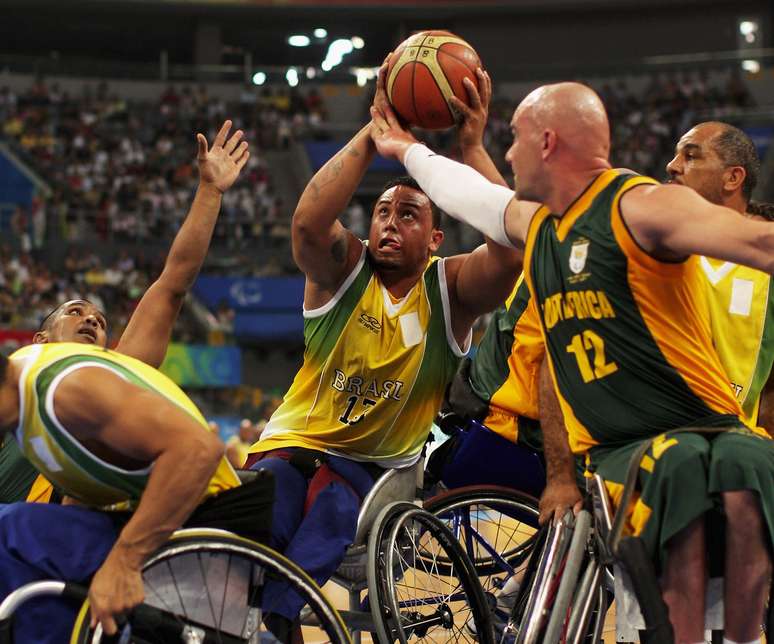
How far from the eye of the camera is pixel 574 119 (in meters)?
3.14

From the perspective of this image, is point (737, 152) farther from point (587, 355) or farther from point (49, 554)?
point (49, 554)

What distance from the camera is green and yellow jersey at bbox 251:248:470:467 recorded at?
4.42 metres

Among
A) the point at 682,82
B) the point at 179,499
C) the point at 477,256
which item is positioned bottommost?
the point at 179,499

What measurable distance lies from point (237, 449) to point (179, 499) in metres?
9.37

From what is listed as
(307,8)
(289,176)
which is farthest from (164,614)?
(307,8)

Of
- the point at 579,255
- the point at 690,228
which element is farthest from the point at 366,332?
the point at 690,228

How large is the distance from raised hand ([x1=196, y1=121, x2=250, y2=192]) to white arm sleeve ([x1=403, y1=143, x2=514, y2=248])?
38.0 inches

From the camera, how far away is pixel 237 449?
12180mm

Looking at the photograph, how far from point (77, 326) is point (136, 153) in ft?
63.2

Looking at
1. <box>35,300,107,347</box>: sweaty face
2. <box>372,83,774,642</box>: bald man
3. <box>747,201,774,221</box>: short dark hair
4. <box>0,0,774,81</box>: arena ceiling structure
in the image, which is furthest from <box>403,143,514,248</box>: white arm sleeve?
<box>0,0,774,81</box>: arena ceiling structure

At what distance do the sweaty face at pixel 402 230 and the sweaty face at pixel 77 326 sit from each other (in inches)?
47.8

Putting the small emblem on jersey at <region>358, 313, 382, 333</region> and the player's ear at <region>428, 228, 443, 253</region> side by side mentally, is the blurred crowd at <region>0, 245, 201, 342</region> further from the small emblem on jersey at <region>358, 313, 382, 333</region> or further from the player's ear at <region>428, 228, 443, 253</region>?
the small emblem on jersey at <region>358, 313, 382, 333</region>

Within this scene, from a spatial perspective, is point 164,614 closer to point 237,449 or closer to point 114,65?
point 237,449

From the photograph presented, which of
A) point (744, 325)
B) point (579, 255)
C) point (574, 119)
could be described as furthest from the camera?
point (744, 325)
